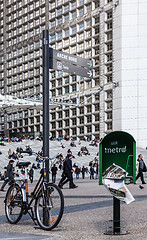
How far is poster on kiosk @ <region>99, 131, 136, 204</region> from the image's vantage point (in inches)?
233

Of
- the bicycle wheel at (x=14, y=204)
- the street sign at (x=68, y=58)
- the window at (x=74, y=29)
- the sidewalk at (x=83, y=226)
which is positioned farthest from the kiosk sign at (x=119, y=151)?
the window at (x=74, y=29)

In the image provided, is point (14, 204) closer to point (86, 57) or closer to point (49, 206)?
point (49, 206)

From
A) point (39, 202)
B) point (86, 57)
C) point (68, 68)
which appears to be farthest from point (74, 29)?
point (39, 202)

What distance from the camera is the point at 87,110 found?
72.9 metres

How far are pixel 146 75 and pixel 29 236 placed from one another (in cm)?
6132

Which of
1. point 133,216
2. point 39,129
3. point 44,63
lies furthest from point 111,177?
point 39,129

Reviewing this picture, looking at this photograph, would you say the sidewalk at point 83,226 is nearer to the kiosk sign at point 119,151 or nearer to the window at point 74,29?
the kiosk sign at point 119,151

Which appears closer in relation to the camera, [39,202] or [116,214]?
[116,214]

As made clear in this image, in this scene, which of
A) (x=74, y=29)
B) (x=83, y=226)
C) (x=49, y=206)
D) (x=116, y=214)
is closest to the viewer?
(x=116, y=214)

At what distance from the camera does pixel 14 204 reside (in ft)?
23.4

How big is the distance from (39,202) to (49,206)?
9.1 inches

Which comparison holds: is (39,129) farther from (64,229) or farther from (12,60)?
(64,229)

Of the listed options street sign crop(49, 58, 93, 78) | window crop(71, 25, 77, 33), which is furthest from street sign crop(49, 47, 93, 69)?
window crop(71, 25, 77, 33)

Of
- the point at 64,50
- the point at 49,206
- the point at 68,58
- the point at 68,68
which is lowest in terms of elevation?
the point at 49,206
